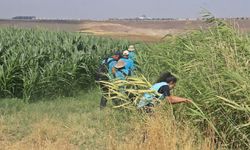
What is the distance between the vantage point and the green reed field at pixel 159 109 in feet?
20.4

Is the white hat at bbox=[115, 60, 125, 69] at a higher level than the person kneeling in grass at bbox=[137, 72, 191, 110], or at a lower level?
lower

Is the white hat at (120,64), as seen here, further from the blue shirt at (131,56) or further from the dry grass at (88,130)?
the blue shirt at (131,56)

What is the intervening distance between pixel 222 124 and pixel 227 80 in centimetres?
61

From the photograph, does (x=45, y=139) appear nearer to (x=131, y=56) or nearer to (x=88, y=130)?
(x=88, y=130)

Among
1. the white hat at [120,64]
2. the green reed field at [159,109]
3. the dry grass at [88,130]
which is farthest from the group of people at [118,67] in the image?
the dry grass at [88,130]

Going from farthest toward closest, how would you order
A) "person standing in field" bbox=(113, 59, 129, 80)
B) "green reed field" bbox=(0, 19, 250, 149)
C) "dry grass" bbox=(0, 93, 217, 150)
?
"person standing in field" bbox=(113, 59, 129, 80) < "green reed field" bbox=(0, 19, 250, 149) < "dry grass" bbox=(0, 93, 217, 150)

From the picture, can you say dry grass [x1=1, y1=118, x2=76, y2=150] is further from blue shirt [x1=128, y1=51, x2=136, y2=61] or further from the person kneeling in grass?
blue shirt [x1=128, y1=51, x2=136, y2=61]

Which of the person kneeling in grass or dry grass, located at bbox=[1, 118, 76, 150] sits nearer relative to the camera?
the person kneeling in grass

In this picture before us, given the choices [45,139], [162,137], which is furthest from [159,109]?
[45,139]

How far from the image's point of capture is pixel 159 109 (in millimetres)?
6406

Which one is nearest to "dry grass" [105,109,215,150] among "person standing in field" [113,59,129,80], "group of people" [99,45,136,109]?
"group of people" [99,45,136,109]

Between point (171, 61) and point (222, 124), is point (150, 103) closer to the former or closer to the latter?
point (222, 124)

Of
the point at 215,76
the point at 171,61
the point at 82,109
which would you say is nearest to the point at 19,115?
the point at 82,109

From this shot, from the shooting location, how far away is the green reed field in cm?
622
